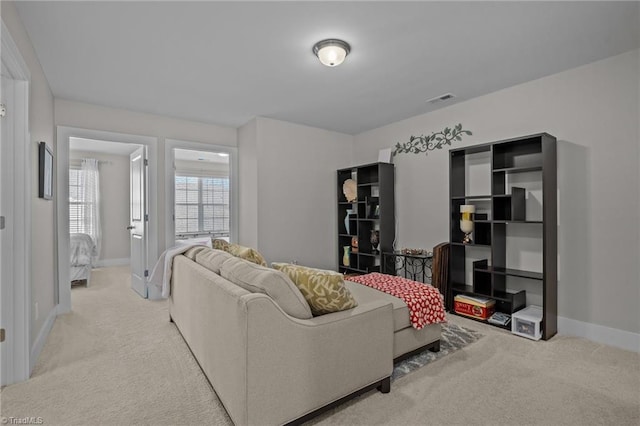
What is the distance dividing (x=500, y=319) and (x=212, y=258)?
2785mm

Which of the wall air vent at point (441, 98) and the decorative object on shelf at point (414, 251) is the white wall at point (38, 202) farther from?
the decorative object on shelf at point (414, 251)

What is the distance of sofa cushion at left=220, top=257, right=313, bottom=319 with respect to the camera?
1680 mm

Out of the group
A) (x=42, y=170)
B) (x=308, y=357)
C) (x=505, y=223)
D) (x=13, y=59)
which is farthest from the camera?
(x=505, y=223)

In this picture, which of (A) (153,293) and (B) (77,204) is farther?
(B) (77,204)

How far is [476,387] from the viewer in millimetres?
2092

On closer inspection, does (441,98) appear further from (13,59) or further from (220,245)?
(13,59)

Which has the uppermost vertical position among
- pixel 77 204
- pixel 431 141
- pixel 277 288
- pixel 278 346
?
pixel 431 141

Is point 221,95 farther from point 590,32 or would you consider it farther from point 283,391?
point 590,32

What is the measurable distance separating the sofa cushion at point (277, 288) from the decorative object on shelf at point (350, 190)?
3.23 meters

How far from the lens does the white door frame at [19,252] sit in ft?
6.99

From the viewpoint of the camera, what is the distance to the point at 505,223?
3354mm

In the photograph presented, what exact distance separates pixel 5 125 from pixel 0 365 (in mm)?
1594

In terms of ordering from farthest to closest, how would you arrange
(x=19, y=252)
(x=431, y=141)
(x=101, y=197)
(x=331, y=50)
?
(x=101, y=197) → (x=431, y=141) → (x=331, y=50) → (x=19, y=252)

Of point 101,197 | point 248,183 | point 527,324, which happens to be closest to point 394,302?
point 527,324
